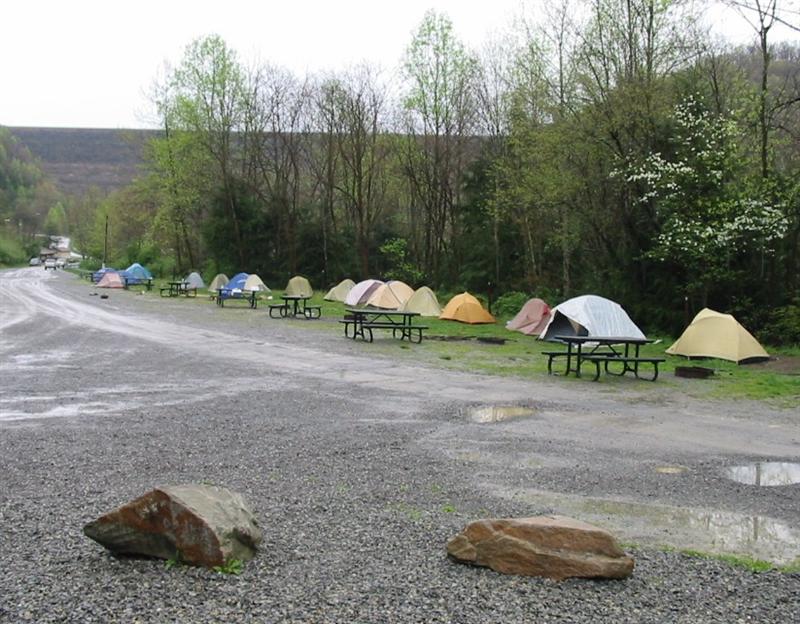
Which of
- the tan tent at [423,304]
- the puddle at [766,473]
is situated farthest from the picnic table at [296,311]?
the puddle at [766,473]

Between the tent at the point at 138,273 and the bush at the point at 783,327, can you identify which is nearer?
the bush at the point at 783,327

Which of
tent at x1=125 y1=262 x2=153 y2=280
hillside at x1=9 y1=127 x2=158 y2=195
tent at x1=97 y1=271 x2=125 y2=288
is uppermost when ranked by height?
hillside at x1=9 y1=127 x2=158 y2=195

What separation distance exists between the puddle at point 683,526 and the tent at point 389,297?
22914 millimetres

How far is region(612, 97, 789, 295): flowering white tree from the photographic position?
18828 millimetres

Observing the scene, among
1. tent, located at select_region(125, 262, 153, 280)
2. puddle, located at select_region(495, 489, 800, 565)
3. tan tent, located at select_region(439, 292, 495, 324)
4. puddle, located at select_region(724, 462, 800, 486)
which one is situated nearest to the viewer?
puddle, located at select_region(495, 489, 800, 565)

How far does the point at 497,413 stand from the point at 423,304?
17.9 m

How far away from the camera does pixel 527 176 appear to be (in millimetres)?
24719

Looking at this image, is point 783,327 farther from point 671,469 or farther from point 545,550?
point 545,550

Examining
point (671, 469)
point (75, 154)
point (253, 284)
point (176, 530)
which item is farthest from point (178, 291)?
point (75, 154)

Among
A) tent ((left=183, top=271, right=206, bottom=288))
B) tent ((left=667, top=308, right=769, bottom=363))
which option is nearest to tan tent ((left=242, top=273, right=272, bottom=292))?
tent ((left=183, top=271, right=206, bottom=288))

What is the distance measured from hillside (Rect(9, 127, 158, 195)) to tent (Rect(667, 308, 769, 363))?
16020cm

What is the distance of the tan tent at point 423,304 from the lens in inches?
1097

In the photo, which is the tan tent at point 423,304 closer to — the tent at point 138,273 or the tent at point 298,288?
the tent at point 298,288

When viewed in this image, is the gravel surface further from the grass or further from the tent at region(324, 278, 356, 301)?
the tent at region(324, 278, 356, 301)
